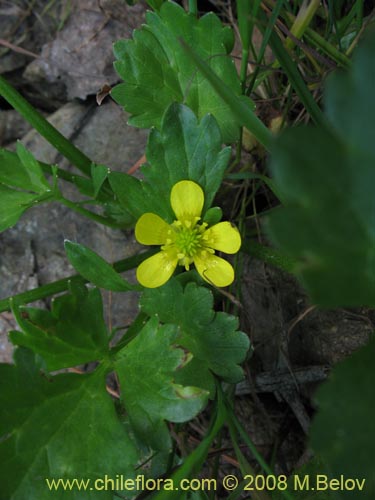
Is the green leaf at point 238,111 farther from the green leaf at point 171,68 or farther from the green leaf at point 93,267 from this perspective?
the green leaf at point 93,267

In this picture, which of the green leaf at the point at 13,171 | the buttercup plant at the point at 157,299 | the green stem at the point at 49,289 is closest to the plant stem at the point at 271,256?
the buttercup plant at the point at 157,299

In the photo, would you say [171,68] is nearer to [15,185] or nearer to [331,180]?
[15,185]

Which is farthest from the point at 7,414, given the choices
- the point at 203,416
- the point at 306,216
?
Result: the point at 306,216

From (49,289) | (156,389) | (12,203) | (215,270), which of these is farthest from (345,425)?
(12,203)

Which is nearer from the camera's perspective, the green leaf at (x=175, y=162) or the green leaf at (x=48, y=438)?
the green leaf at (x=48, y=438)

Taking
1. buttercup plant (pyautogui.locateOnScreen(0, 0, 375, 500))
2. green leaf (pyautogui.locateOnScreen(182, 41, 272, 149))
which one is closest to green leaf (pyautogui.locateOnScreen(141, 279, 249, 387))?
A: buttercup plant (pyautogui.locateOnScreen(0, 0, 375, 500))

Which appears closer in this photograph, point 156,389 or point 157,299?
point 156,389
